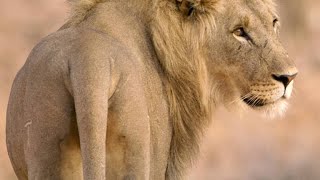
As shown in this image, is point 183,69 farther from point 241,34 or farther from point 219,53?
point 241,34

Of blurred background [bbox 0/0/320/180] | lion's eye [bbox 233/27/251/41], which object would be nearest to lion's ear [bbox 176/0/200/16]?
lion's eye [bbox 233/27/251/41]

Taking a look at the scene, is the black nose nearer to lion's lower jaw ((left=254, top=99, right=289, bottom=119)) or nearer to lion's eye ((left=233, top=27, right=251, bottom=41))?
lion's lower jaw ((left=254, top=99, right=289, bottom=119))

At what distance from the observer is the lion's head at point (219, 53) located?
6.66 metres

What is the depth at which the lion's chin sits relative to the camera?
22.1ft

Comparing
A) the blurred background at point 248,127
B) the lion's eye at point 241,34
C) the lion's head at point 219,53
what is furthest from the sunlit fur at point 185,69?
the blurred background at point 248,127

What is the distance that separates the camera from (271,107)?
22.2 ft

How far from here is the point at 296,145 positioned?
42.3 feet

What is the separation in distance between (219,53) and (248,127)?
6.40 meters

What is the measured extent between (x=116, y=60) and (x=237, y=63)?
41.6 inches

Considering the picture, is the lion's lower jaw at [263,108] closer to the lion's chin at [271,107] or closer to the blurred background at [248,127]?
the lion's chin at [271,107]

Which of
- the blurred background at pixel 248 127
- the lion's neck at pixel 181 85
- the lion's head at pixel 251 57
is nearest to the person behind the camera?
the lion's neck at pixel 181 85

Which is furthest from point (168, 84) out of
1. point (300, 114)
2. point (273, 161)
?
point (300, 114)

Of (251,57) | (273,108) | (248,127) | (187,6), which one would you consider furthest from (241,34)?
(248,127)

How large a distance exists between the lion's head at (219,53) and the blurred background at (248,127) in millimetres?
3343
